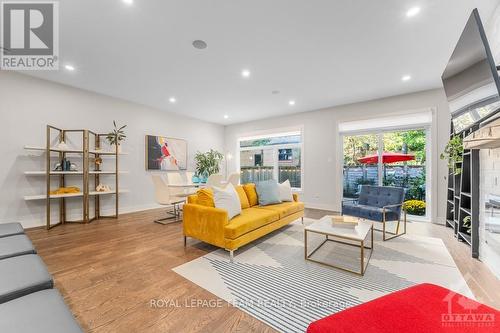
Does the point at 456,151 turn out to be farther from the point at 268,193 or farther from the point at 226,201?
the point at 226,201

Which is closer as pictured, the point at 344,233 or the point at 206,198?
the point at 344,233

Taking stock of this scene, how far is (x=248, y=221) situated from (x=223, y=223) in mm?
346

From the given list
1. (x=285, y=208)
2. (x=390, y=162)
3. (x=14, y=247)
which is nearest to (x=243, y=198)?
(x=285, y=208)

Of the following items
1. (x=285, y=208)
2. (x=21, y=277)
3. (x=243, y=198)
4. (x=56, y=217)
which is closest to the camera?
(x=21, y=277)

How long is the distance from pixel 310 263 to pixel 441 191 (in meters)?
3.64

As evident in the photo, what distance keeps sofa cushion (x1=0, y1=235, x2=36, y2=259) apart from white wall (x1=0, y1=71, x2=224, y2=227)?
2.68 meters

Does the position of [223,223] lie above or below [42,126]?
below

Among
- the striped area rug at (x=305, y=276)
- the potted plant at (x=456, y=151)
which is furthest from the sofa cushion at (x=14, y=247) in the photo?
the potted plant at (x=456, y=151)

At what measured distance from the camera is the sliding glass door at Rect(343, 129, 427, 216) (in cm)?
450

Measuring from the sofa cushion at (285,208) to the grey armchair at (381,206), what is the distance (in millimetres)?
792

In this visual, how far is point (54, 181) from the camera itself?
13.6 feet

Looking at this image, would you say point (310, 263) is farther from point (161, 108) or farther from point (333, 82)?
point (161, 108)

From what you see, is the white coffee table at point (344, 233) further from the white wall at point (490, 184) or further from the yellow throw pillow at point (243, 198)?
the yellow throw pillow at point (243, 198)

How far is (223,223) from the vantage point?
252 cm
